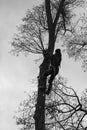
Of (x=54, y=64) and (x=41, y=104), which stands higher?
(x=54, y=64)

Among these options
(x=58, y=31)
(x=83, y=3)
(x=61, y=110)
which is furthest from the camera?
(x=83, y=3)

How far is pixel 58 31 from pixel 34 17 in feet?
6.80

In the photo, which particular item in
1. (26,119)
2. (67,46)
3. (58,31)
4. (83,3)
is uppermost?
(83,3)

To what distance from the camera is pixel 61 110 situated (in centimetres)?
1191

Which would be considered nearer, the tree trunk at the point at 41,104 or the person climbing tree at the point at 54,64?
the tree trunk at the point at 41,104

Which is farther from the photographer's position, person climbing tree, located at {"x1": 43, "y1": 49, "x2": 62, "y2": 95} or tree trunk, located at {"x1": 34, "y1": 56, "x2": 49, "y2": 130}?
person climbing tree, located at {"x1": 43, "y1": 49, "x2": 62, "y2": 95}

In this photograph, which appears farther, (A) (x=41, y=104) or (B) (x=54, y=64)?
(B) (x=54, y=64)

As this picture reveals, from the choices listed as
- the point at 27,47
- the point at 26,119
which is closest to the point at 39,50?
the point at 27,47

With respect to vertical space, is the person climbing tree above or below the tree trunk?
above

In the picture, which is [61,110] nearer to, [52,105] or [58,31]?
[52,105]

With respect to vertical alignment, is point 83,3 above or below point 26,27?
above

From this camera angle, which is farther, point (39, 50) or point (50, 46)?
point (39, 50)

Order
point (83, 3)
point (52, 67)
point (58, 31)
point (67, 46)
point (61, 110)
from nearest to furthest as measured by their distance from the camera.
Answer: point (52, 67), point (61, 110), point (58, 31), point (83, 3), point (67, 46)

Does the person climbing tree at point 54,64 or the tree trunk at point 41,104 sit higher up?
the person climbing tree at point 54,64
